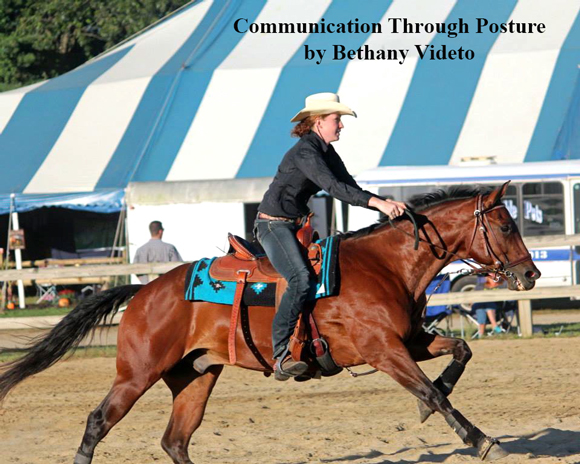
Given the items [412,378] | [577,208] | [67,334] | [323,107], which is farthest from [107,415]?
[577,208]

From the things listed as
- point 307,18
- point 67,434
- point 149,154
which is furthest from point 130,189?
point 67,434

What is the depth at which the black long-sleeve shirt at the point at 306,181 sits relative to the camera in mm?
5863

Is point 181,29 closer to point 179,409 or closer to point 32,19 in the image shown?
point 32,19

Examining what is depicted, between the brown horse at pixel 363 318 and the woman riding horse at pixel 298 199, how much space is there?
0.70 feet

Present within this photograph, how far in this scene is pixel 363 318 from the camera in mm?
5957

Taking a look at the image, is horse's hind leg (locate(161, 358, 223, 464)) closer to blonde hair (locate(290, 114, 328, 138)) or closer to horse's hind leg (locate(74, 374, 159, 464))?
horse's hind leg (locate(74, 374, 159, 464))

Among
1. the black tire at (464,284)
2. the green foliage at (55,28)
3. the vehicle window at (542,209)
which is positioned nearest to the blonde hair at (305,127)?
the black tire at (464,284)

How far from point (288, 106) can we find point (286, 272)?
1255cm

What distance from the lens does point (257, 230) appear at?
632cm

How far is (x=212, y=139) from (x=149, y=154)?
1.27 meters

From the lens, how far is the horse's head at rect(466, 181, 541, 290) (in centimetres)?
601

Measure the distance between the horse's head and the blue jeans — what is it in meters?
1.13

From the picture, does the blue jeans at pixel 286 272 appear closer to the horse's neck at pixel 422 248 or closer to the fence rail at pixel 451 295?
the horse's neck at pixel 422 248

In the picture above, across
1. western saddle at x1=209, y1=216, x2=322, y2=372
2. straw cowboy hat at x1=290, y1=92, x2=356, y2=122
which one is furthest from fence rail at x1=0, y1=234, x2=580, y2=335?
straw cowboy hat at x1=290, y1=92, x2=356, y2=122
